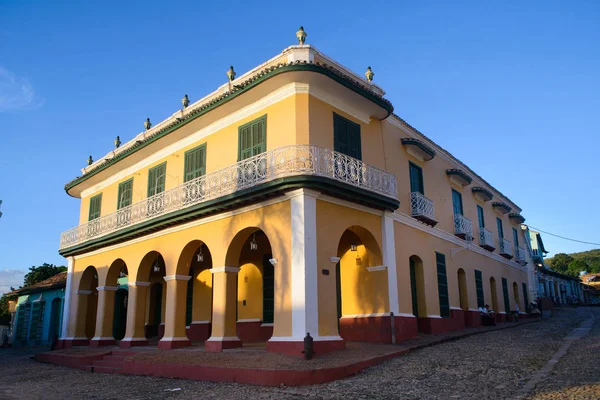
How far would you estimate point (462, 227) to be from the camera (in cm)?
1991

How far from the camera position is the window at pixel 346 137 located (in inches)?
534

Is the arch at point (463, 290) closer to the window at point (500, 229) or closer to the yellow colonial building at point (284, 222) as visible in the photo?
the yellow colonial building at point (284, 222)

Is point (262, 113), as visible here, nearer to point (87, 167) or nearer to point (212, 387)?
point (212, 387)

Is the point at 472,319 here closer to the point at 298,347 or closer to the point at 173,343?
the point at 298,347

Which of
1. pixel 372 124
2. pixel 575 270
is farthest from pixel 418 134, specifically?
pixel 575 270

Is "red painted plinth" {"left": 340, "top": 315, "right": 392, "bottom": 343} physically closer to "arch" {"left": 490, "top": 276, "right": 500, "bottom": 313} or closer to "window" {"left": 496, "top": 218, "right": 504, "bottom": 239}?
"arch" {"left": 490, "top": 276, "right": 500, "bottom": 313}

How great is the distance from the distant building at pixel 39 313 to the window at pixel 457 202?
19.4m

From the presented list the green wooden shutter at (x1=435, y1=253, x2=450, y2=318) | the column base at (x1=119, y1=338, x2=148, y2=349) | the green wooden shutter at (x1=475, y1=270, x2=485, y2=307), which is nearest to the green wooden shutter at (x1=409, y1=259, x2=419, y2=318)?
the green wooden shutter at (x1=435, y1=253, x2=450, y2=318)

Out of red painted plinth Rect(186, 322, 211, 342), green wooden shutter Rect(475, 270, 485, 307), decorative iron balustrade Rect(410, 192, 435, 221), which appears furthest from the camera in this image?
green wooden shutter Rect(475, 270, 485, 307)

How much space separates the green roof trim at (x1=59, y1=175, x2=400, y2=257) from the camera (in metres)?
11.6

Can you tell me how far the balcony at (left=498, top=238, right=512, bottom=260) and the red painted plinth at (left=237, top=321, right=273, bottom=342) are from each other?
14997 mm

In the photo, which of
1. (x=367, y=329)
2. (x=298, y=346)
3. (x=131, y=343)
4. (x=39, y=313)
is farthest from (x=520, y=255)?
(x=39, y=313)

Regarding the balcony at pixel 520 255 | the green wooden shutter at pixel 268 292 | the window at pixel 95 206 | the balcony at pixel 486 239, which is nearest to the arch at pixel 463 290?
the balcony at pixel 486 239

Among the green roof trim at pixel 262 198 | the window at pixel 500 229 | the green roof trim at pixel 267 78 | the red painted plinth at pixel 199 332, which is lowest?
the red painted plinth at pixel 199 332
